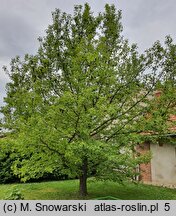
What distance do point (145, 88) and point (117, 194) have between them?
4813mm

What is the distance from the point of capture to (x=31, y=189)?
12.7 metres

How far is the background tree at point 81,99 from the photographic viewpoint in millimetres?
7980

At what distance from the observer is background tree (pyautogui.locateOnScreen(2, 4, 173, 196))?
7.98 meters

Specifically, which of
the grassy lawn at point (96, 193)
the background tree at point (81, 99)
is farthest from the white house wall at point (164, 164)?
the background tree at point (81, 99)

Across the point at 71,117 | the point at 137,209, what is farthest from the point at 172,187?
the point at 137,209

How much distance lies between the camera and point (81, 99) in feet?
25.3

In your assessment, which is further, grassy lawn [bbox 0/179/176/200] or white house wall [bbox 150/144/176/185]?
white house wall [bbox 150/144/176/185]

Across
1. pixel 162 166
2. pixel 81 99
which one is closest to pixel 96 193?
pixel 81 99

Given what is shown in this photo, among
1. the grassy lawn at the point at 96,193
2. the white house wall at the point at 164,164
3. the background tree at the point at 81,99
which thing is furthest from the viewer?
the white house wall at the point at 164,164

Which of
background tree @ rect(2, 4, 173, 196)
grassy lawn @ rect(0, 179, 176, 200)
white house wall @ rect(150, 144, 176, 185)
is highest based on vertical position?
background tree @ rect(2, 4, 173, 196)

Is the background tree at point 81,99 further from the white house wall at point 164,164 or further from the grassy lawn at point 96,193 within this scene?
the white house wall at point 164,164

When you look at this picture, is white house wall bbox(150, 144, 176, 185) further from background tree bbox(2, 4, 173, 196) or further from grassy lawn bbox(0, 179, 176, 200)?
background tree bbox(2, 4, 173, 196)

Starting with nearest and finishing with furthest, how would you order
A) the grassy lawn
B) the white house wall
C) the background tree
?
the background tree → the grassy lawn → the white house wall

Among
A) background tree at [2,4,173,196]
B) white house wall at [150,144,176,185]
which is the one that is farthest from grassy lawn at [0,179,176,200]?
white house wall at [150,144,176,185]
